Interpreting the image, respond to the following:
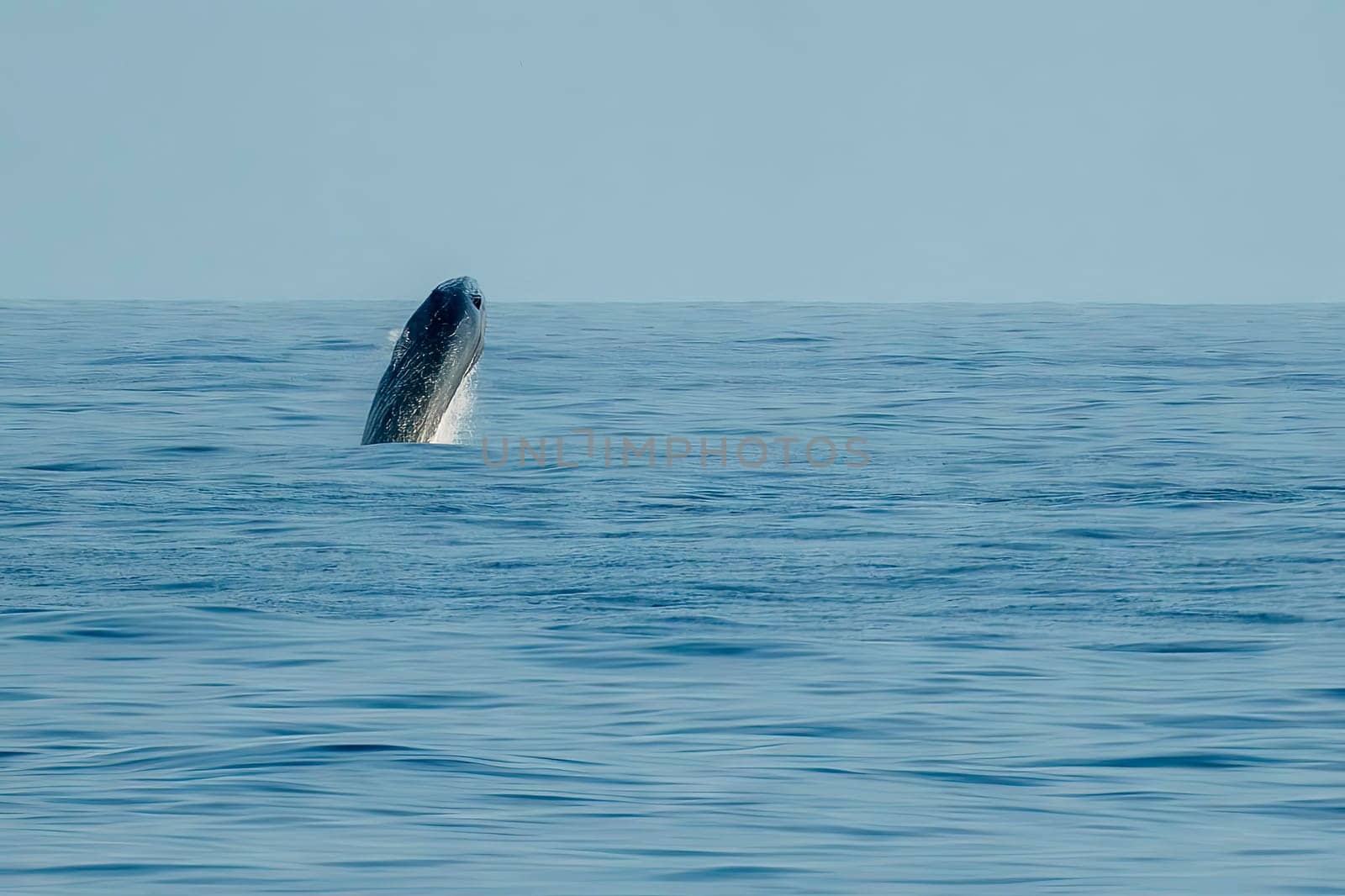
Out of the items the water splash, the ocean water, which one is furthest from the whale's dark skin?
the water splash

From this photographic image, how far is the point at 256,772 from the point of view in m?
8.02

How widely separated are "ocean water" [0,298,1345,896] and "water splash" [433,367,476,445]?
136 millimetres

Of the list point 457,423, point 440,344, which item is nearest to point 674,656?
point 440,344

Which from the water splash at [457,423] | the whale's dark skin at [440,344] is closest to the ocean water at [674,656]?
the water splash at [457,423]

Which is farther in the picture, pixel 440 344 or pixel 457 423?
pixel 457 423

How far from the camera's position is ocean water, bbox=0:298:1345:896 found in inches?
277

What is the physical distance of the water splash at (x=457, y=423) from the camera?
67.7 feet

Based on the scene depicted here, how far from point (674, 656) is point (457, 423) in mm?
12051

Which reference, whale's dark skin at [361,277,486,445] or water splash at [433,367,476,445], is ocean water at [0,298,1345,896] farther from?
whale's dark skin at [361,277,486,445]

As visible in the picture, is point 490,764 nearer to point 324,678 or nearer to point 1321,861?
point 324,678

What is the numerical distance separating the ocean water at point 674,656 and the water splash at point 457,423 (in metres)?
0.14

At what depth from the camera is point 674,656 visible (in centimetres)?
1054

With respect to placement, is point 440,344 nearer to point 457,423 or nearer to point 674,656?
point 457,423

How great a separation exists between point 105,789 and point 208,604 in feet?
13.9
